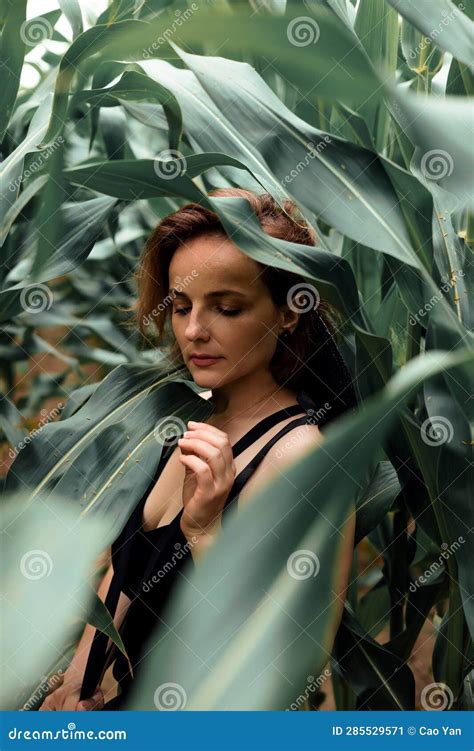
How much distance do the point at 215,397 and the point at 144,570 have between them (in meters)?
0.13

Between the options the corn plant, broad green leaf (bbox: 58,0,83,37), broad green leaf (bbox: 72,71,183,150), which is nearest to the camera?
the corn plant

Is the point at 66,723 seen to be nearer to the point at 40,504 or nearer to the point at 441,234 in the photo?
the point at 40,504

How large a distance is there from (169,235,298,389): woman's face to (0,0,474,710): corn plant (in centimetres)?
5

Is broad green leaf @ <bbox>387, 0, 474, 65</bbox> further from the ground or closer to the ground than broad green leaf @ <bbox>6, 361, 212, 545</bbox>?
further from the ground

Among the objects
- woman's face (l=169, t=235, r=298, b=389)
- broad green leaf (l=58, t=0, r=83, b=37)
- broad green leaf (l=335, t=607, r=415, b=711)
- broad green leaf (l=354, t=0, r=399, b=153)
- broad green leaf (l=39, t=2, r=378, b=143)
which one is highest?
broad green leaf (l=58, t=0, r=83, b=37)

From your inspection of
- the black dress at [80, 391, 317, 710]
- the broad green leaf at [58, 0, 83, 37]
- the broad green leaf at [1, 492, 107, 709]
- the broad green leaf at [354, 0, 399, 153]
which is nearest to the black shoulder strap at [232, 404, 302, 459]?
the black dress at [80, 391, 317, 710]

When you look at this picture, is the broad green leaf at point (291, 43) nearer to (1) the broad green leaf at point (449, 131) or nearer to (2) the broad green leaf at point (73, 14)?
(1) the broad green leaf at point (449, 131)

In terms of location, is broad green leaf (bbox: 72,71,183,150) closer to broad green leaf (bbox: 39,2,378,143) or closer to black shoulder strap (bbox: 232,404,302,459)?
broad green leaf (bbox: 39,2,378,143)

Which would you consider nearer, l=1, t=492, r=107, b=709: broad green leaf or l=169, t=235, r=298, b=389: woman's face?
l=1, t=492, r=107, b=709: broad green leaf

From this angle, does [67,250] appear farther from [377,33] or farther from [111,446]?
[377,33]

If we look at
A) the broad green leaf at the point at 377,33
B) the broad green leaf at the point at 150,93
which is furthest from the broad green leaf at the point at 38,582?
the broad green leaf at the point at 377,33

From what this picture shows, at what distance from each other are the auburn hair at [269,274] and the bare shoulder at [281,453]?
0.06 metres

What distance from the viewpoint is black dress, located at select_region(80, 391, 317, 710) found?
21.3 inches

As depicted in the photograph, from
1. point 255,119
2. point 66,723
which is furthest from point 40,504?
point 255,119
